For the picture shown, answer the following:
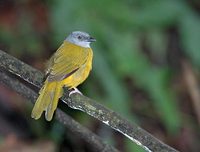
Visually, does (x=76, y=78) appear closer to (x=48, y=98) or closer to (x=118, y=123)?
(x=48, y=98)

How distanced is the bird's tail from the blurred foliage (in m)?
1.44

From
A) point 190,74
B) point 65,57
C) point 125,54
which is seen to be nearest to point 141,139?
point 65,57

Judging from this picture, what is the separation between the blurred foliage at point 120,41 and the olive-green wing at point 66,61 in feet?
3.69

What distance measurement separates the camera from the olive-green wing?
137 inches

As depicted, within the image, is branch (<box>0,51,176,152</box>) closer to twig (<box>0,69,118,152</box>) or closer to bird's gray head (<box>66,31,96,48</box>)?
twig (<box>0,69,118,152</box>)

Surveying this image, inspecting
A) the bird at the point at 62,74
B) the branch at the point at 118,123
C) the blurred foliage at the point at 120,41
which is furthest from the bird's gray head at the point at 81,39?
the blurred foliage at the point at 120,41

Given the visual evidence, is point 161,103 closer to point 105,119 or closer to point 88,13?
point 88,13

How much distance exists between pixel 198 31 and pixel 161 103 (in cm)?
75

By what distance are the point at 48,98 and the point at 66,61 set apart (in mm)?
329

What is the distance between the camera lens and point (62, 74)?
3508 mm

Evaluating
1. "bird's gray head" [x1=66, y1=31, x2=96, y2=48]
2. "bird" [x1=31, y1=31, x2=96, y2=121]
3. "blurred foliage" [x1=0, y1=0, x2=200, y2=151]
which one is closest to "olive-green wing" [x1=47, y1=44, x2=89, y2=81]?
"bird" [x1=31, y1=31, x2=96, y2=121]

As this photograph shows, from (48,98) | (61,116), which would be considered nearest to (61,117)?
(61,116)

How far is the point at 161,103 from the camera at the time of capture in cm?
527

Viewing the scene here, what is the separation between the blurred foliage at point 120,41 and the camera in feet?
16.6
